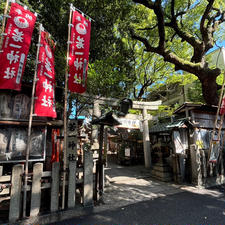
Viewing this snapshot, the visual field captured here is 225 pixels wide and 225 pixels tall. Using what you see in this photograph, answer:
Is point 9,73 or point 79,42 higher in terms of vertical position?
point 79,42

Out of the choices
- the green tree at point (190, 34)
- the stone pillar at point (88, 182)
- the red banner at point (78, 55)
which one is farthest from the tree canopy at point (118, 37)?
the stone pillar at point (88, 182)

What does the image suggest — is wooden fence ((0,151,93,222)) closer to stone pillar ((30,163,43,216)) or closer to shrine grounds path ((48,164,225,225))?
stone pillar ((30,163,43,216))

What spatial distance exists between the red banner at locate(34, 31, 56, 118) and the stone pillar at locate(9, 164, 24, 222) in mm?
1602

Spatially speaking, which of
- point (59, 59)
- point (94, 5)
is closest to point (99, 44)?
point (94, 5)

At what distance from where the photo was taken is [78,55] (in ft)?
16.3

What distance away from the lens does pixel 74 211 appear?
3891mm

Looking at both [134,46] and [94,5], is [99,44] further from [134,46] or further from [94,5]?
[134,46]

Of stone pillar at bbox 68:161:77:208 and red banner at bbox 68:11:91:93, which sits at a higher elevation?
red banner at bbox 68:11:91:93

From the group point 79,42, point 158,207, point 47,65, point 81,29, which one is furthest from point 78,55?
point 158,207

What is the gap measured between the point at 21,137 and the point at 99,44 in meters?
6.73

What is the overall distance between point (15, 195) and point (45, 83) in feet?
10.1

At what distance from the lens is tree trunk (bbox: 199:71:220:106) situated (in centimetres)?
739

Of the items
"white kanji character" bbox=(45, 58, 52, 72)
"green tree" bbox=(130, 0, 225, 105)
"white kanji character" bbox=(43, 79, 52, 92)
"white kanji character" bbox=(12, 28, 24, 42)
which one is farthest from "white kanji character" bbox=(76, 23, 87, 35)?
"green tree" bbox=(130, 0, 225, 105)

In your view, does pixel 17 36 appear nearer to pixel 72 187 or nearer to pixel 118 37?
pixel 72 187
